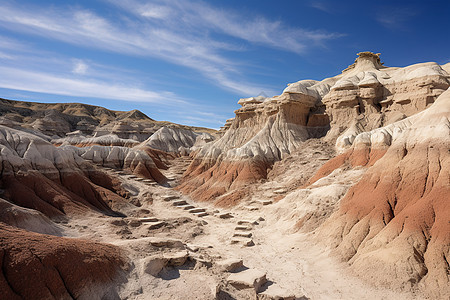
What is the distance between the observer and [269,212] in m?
22.3

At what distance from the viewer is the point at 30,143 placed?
23266 millimetres

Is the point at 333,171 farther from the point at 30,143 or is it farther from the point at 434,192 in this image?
the point at 30,143

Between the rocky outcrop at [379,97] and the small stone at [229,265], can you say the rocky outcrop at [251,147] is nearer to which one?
the rocky outcrop at [379,97]

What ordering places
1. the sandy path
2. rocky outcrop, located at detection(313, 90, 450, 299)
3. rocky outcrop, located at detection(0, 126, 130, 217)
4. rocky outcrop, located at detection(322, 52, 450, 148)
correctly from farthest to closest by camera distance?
rocky outcrop, located at detection(322, 52, 450, 148), rocky outcrop, located at detection(0, 126, 130, 217), rocky outcrop, located at detection(313, 90, 450, 299), the sandy path

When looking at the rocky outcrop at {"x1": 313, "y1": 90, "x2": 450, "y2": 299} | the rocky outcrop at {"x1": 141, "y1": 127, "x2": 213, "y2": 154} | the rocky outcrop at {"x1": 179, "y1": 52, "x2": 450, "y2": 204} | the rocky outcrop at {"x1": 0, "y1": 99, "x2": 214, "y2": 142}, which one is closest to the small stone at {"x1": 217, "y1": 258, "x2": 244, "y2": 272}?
the rocky outcrop at {"x1": 313, "y1": 90, "x2": 450, "y2": 299}

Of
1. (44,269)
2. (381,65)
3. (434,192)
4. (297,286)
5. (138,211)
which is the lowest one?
(138,211)

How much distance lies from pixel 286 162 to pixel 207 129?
99.0 m

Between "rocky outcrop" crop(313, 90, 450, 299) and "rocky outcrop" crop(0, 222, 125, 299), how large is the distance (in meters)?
10.1

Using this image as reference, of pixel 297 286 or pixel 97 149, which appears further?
pixel 97 149

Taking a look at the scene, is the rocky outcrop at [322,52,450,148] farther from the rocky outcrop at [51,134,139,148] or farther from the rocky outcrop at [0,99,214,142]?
the rocky outcrop at [0,99,214,142]

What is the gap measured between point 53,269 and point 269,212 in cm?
1696

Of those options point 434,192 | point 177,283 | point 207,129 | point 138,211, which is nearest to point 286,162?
point 138,211

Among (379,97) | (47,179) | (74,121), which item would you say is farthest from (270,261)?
(74,121)

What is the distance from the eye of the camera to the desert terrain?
933 cm
